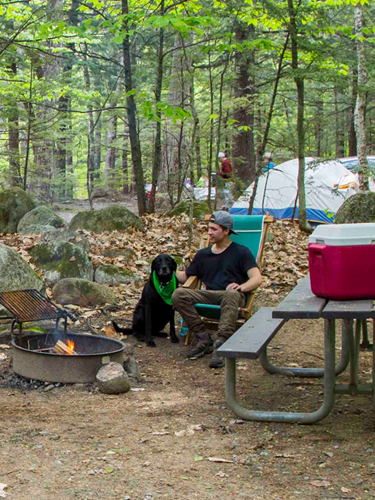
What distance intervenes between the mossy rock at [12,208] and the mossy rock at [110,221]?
1325 mm

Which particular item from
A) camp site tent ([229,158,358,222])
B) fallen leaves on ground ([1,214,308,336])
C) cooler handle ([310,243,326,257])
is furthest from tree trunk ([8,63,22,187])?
cooler handle ([310,243,326,257])

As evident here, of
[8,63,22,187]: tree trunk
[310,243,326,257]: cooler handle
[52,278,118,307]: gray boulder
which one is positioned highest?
[8,63,22,187]: tree trunk

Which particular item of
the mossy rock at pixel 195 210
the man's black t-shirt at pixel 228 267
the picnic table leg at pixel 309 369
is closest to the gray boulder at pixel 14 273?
the man's black t-shirt at pixel 228 267

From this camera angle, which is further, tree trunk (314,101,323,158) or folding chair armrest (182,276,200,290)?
tree trunk (314,101,323,158)

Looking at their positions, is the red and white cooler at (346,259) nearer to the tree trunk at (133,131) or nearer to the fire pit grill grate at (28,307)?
the fire pit grill grate at (28,307)

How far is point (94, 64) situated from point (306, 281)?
35.5 ft

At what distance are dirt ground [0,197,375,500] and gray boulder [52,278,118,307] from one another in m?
2.00

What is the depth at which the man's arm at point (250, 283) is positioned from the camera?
5.44 meters

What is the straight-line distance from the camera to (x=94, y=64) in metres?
13.5

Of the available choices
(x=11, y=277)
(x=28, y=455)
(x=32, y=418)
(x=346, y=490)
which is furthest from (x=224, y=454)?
(x=11, y=277)

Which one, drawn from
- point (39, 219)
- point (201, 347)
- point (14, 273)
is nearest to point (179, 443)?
point (201, 347)

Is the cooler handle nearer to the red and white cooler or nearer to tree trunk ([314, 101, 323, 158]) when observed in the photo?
the red and white cooler

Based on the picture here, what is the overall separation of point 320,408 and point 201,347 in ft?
6.46

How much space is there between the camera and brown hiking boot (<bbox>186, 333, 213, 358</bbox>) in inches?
209
